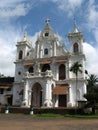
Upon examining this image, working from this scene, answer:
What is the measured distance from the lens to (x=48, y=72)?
46438 millimetres

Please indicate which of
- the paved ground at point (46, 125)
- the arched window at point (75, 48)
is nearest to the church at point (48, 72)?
the arched window at point (75, 48)

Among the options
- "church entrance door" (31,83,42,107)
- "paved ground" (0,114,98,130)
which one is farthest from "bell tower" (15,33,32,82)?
"paved ground" (0,114,98,130)

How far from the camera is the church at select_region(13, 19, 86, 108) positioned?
4691cm

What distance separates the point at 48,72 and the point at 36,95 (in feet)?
22.6

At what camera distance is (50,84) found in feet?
151

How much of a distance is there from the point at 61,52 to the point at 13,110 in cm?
1870

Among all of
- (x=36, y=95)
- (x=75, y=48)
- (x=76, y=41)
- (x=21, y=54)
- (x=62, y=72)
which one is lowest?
(x=36, y=95)

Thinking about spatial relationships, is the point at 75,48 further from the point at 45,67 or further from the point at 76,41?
the point at 45,67

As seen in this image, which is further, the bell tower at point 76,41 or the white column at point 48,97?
the bell tower at point 76,41

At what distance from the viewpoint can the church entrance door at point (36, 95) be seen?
48719 millimetres

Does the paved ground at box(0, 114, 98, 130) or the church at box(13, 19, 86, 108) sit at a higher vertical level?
the church at box(13, 19, 86, 108)

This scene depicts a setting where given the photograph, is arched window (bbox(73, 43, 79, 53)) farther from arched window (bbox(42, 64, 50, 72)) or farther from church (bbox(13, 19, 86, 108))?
arched window (bbox(42, 64, 50, 72))

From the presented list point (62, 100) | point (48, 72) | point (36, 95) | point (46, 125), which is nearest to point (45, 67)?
point (48, 72)

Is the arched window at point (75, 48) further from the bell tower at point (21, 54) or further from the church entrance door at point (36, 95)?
the bell tower at point (21, 54)
